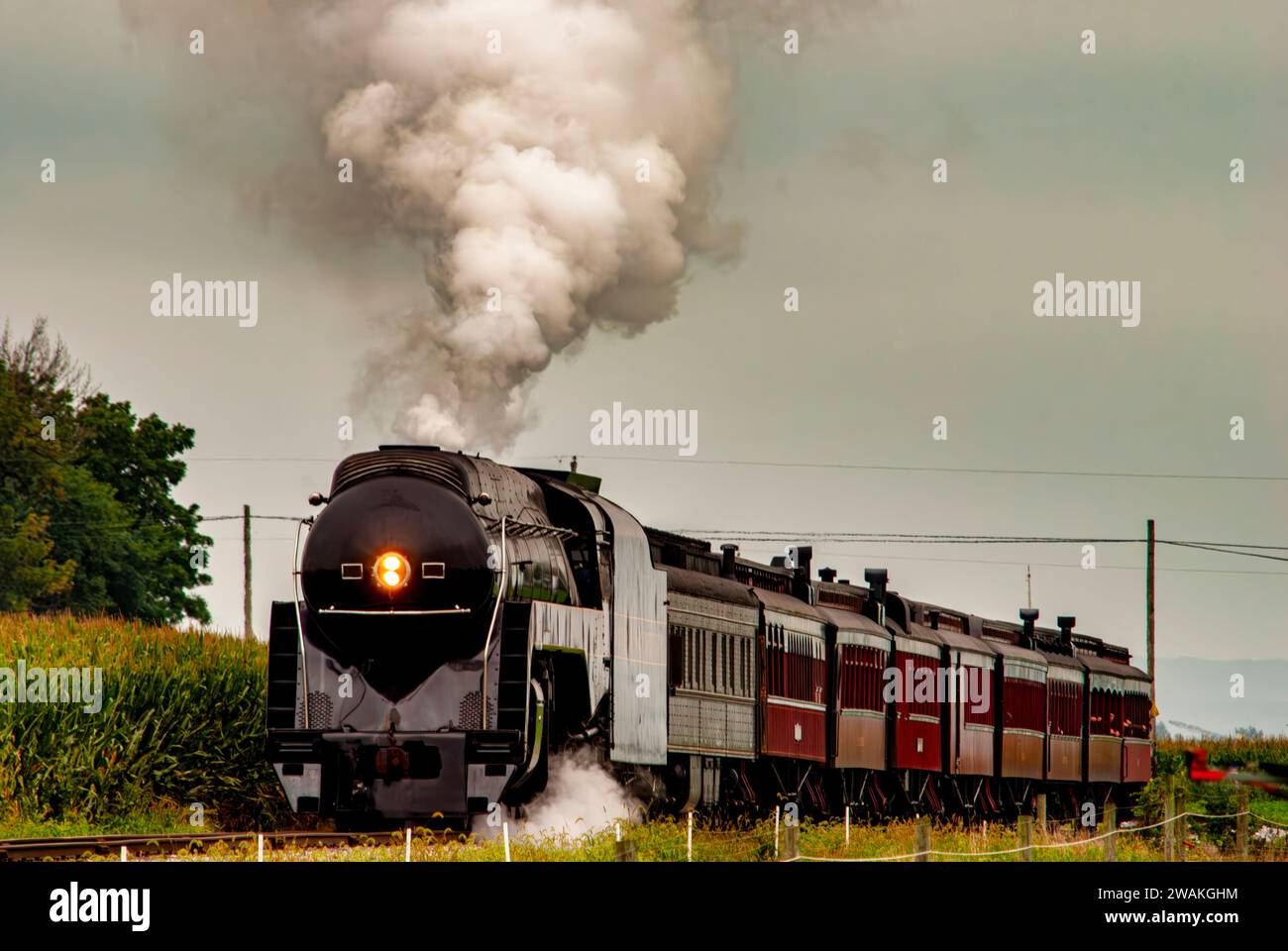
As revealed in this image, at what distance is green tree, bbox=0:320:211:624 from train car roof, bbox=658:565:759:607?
99.3 ft

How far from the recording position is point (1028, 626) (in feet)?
146

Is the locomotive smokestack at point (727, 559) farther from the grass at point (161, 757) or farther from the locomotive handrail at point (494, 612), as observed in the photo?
the locomotive handrail at point (494, 612)

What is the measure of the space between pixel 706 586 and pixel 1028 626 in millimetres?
19530

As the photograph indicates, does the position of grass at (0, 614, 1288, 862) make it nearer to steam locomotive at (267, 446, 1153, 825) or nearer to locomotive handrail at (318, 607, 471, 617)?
steam locomotive at (267, 446, 1153, 825)

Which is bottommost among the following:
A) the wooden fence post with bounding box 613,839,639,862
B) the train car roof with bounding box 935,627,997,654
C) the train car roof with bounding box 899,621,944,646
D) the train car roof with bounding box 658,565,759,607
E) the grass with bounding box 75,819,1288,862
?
the grass with bounding box 75,819,1288,862

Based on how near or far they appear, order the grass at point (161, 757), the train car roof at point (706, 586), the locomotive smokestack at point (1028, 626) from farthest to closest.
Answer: the locomotive smokestack at point (1028, 626), the train car roof at point (706, 586), the grass at point (161, 757)

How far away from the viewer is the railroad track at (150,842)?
1845 centimetres

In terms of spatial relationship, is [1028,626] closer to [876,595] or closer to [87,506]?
[876,595]

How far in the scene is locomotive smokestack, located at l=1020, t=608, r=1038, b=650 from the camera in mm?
44156

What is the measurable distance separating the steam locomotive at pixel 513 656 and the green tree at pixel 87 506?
101 feet

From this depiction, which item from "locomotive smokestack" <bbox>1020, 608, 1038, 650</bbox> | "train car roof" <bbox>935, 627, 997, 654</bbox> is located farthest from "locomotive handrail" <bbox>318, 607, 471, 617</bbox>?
"locomotive smokestack" <bbox>1020, 608, 1038, 650</bbox>

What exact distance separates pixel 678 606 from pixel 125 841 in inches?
290

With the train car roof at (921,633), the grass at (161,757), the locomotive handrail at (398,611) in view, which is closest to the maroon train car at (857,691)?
the train car roof at (921,633)
